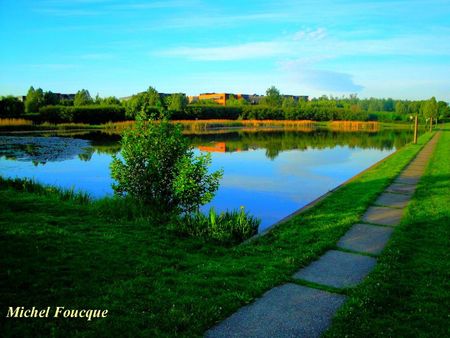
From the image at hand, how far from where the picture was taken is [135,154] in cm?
1084

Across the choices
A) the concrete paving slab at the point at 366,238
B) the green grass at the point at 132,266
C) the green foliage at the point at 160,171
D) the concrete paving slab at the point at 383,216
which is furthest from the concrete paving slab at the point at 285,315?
the green foliage at the point at 160,171

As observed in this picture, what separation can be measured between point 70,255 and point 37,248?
620 mm

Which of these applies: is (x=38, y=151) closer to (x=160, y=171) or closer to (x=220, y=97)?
(x=160, y=171)

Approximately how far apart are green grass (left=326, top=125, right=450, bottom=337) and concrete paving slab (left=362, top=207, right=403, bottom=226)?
0.43 meters

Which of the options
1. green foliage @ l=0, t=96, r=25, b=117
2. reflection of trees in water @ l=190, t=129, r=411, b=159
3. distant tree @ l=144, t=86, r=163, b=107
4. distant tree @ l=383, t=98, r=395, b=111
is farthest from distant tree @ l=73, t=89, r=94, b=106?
distant tree @ l=383, t=98, r=395, b=111

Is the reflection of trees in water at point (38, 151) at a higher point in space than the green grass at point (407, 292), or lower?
higher

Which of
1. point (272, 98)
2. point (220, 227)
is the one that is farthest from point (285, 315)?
point (272, 98)

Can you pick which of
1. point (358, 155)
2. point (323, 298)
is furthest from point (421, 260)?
point (358, 155)

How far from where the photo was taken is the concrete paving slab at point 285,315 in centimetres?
437

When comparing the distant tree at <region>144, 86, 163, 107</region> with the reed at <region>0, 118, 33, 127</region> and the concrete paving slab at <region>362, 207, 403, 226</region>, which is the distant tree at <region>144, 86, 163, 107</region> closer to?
the reed at <region>0, 118, 33, 127</region>

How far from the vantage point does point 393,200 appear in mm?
11555

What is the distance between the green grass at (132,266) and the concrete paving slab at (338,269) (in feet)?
0.68

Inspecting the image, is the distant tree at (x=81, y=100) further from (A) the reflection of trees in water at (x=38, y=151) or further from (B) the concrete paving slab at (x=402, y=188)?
(B) the concrete paving slab at (x=402, y=188)

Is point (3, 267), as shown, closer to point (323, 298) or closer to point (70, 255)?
point (70, 255)
